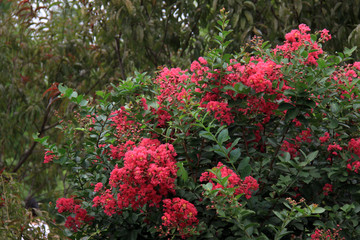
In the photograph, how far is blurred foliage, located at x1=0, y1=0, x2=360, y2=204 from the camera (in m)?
4.59

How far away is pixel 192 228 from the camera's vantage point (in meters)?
2.12

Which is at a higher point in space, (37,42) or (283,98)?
(37,42)

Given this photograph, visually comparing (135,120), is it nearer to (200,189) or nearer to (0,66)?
(200,189)

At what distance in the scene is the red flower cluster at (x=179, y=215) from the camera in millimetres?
2080

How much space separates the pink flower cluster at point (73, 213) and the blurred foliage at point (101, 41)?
1.91m

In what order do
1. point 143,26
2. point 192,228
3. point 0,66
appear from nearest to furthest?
1. point 192,228
2. point 143,26
3. point 0,66

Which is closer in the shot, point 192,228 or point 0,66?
point 192,228

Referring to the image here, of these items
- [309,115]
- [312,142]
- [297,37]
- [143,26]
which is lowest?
[312,142]

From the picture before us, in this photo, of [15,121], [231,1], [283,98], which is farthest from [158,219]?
[15,121]

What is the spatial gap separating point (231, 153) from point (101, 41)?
4.18m

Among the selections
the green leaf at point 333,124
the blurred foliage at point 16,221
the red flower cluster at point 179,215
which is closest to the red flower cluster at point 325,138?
the green leaf at point 333,124

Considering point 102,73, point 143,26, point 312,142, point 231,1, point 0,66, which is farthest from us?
point 102,73

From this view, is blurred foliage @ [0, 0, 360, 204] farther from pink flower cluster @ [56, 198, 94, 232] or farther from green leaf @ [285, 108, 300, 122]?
green leaf @ [285, 108, 300, 122]

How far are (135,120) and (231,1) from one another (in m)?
2.21
